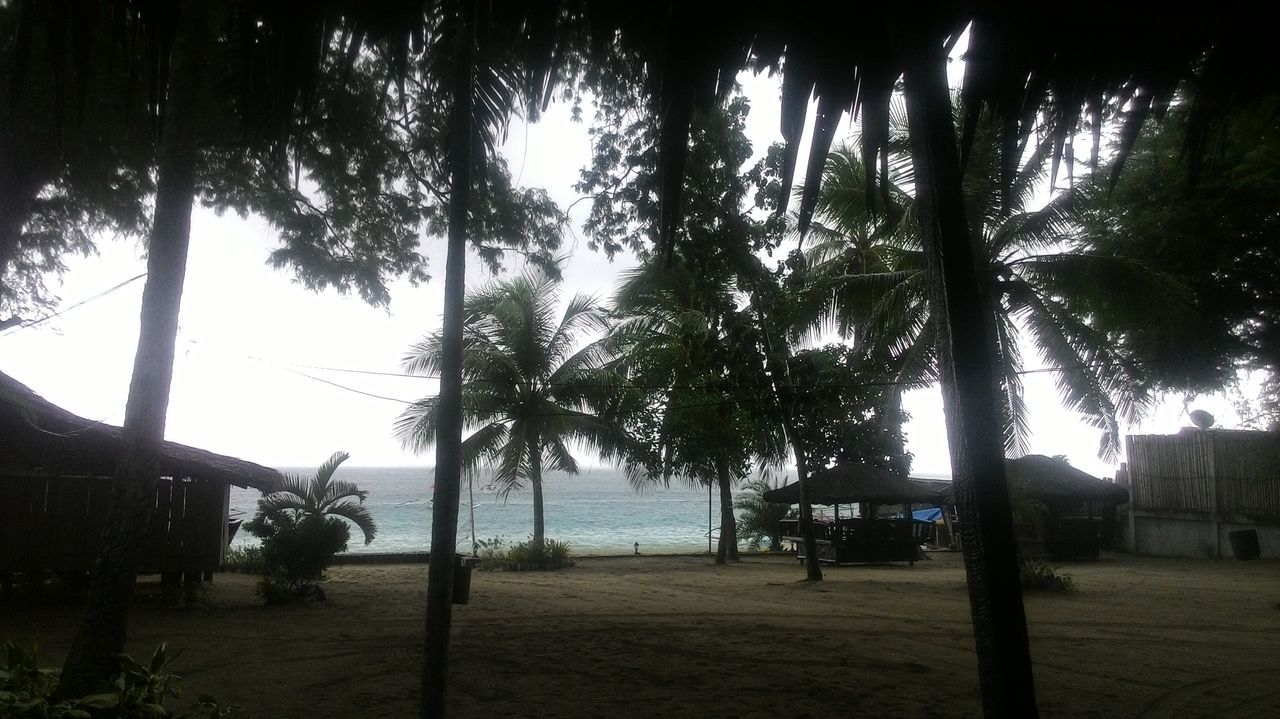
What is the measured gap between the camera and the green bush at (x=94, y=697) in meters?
3.76

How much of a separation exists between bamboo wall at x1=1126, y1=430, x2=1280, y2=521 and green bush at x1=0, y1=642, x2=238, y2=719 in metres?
19.7

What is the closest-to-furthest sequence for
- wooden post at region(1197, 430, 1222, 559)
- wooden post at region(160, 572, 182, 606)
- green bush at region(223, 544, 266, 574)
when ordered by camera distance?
1. wooden post at region(160, 572, 182, 606)
2. green bush at region(223, 544, 266, 574)
3. wooden post at region(1197, 430, 1222, 559)

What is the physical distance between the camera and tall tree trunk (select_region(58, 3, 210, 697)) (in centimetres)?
559

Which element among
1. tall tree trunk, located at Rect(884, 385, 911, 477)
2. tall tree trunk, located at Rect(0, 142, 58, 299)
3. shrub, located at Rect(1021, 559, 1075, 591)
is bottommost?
shrub, located at Rect(1021, 559, 1075, 591)

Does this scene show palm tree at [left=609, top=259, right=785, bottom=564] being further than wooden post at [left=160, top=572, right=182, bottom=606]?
Yes

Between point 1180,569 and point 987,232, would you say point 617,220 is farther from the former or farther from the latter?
point 1180,569

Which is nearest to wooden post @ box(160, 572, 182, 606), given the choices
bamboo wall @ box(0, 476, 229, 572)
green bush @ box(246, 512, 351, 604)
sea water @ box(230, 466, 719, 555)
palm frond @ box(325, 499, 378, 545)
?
bamboo wall @ box(0, 476, 229, 572)

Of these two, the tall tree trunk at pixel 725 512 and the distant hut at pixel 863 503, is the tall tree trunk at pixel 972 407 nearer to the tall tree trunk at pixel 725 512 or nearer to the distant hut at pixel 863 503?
the distant hut at pixel 863 503

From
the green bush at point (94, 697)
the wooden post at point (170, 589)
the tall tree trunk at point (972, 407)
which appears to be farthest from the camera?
the wooden post at point (170, 589)

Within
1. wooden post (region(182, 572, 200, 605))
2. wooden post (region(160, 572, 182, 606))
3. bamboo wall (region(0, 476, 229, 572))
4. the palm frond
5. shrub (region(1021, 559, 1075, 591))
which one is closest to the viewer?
bamboo wall (region(0, 476, 229, 572))

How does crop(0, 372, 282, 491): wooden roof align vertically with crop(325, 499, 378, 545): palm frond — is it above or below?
above

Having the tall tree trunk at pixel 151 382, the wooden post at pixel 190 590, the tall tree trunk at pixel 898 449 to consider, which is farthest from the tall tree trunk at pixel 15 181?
the tall tree trunk at pixel 898 449

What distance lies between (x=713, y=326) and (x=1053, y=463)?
11329 mm

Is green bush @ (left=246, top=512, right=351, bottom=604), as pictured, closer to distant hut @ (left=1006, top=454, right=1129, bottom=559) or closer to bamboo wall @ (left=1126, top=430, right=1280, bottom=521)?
distant hut @ (left=1006, top=454, right=1129, bottom=559)
